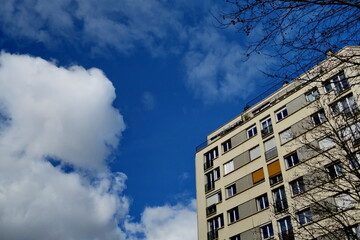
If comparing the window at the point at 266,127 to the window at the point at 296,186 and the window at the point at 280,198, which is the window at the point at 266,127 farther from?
the window at the point at 296,186

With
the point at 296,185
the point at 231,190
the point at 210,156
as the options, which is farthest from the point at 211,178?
the point at 296,185

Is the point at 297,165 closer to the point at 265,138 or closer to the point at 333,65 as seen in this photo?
the point at 265,138

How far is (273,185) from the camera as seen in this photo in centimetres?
2445

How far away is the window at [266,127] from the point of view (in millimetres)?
27731

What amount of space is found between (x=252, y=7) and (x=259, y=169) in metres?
22.2

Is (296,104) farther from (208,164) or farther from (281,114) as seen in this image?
(208,164)

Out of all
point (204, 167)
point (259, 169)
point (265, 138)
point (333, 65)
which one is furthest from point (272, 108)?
point (333, 65)

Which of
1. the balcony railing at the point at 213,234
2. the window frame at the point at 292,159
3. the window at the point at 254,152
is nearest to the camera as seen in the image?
the window frame at the point at 292,159

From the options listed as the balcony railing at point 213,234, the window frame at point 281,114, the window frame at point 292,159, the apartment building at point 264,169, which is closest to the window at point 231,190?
the apartment building at point 264,169

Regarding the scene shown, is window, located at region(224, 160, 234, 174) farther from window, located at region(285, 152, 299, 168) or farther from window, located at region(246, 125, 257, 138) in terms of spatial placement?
window, located at region(285, 152, 299, 168)

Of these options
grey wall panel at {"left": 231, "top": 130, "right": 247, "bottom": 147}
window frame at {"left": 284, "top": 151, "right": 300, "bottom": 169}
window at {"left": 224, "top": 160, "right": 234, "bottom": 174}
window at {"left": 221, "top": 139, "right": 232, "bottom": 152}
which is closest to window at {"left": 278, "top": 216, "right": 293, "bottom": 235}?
window frame at {"left": 284, "top": 151, "right": 300, "bottom": 169}

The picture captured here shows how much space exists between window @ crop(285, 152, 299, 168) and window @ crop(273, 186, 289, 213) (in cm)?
176

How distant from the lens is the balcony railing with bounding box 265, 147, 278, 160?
85.2 feet

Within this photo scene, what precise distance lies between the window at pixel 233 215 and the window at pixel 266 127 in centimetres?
639
